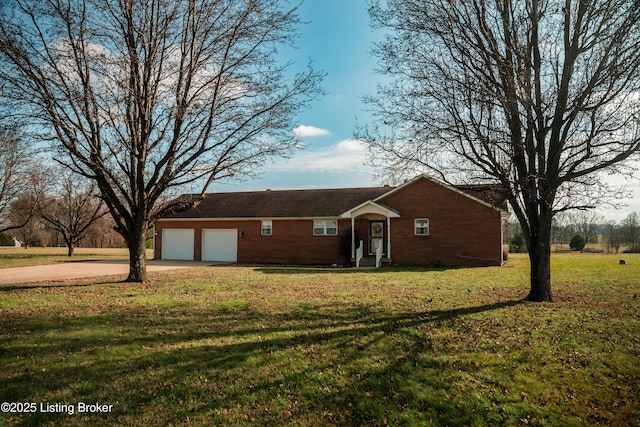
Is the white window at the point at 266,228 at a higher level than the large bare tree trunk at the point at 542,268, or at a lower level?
higher

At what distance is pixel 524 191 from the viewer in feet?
33.8

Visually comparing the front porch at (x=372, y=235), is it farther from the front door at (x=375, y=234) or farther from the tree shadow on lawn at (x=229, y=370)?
the tree shadow on lawn at (x=229, y=370)

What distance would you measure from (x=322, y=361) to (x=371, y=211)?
17874mm

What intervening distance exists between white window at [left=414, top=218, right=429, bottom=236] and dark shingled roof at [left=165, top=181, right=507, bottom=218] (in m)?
4.20

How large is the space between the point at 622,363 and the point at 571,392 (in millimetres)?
1579

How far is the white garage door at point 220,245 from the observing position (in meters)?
27.8

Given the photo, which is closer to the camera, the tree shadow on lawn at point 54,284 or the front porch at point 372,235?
the tree shadow on lawn at point 54,284

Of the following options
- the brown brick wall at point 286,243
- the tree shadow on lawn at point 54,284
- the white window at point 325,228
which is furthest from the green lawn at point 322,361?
the white window at point 325,228

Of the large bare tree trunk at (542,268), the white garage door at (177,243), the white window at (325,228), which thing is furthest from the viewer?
the white garage door at (177,243)

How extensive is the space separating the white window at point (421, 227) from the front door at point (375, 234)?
94.5 inches

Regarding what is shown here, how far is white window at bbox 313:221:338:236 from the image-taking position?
25562 mm

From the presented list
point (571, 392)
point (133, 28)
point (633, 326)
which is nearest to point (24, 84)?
point (133, 28)

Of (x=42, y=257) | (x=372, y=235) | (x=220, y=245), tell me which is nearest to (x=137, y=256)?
(x=220, y=245)

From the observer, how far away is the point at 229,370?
561 cm
